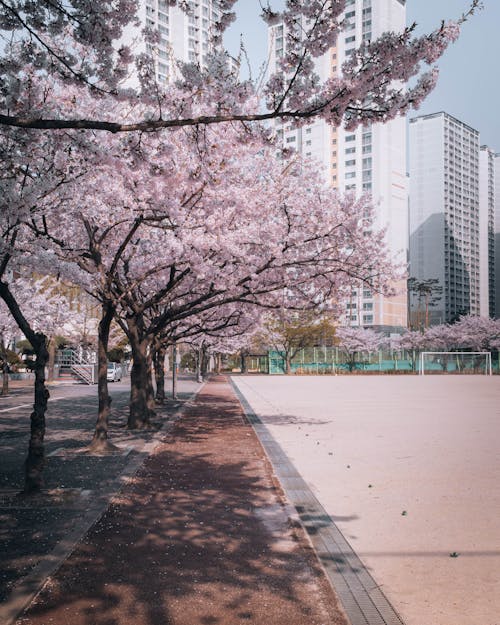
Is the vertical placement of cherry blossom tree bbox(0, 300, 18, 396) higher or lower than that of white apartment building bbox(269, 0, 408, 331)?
lower

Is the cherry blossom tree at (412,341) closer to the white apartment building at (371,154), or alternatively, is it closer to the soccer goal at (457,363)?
A: the soccer goal at (457,363)

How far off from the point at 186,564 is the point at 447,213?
176 metres

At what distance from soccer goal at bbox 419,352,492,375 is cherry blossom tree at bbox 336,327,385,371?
23.1 feet

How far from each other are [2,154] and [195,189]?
254 inches

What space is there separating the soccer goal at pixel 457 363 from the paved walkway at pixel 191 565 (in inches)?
2803

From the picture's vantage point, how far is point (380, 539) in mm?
6137

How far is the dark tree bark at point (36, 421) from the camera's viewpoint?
8.17 m

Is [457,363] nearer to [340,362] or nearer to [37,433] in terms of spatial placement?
[340,362]

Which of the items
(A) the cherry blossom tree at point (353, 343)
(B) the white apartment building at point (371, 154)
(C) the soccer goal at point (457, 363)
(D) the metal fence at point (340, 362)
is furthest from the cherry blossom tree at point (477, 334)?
(A) the cherry blossom tree at point (353, 343)

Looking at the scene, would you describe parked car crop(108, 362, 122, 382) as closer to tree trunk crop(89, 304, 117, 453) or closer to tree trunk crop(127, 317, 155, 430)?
tree trunk crop(127, 317, 155, 430)

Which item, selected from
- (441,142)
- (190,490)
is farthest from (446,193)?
(190,490)

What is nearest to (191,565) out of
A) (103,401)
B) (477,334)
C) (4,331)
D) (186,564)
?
(186,564)

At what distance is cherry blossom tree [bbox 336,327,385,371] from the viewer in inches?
3142

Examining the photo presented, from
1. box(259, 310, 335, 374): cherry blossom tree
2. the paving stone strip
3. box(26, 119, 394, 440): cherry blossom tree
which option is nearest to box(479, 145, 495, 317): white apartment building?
box(259, 310, 335, 374): cherry blossom tree
